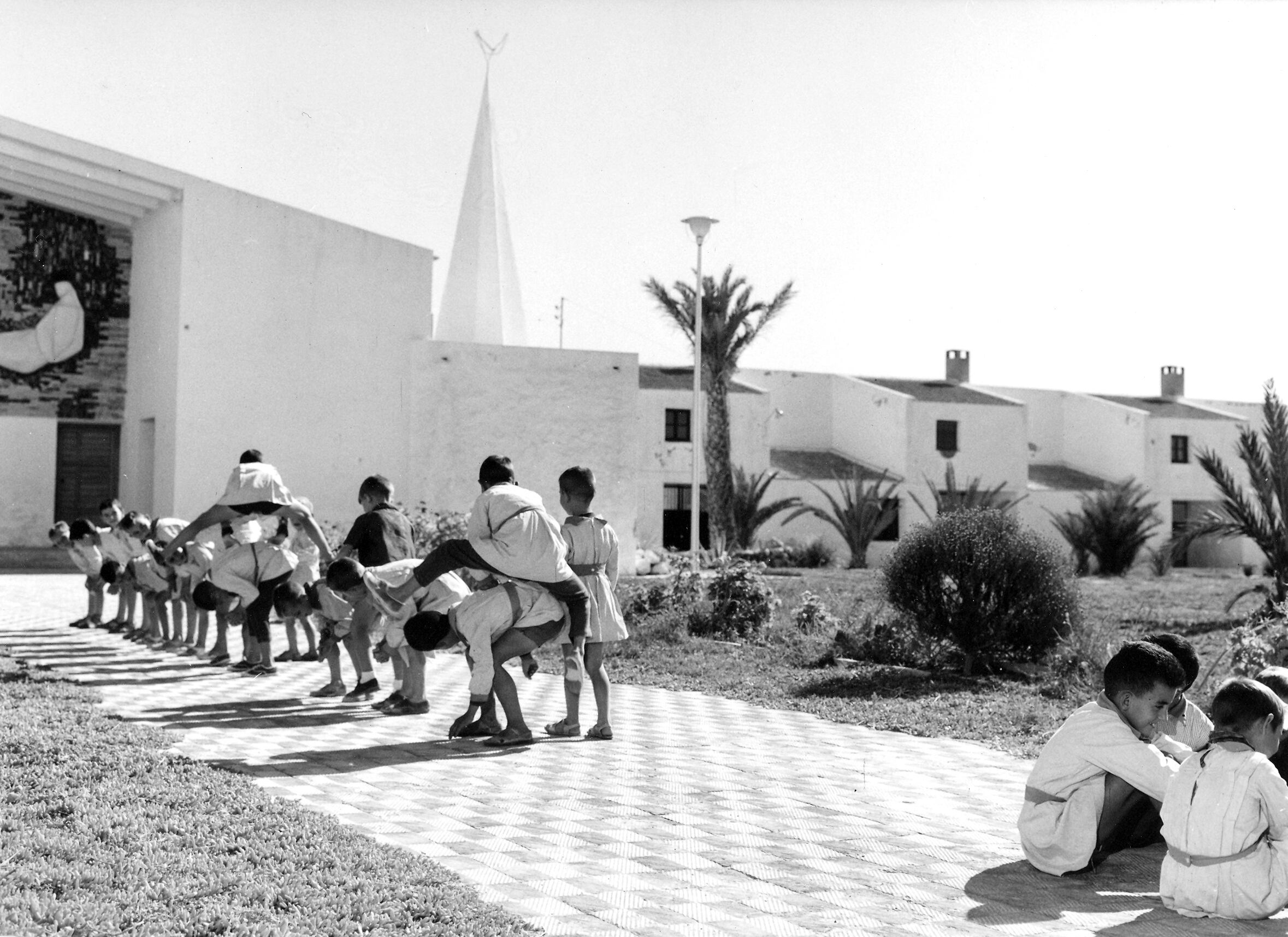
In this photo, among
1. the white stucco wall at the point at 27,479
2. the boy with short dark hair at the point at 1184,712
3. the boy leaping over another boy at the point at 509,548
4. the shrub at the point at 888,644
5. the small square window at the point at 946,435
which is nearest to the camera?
the boy with short dark hair at the point at 1184,712

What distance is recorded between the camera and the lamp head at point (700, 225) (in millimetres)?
18500

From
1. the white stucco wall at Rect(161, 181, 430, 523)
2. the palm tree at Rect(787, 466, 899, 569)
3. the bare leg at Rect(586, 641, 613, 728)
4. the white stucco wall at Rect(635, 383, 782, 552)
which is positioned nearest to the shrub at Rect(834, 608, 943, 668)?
the bare leg at Rect(586, 641, 613, 728)

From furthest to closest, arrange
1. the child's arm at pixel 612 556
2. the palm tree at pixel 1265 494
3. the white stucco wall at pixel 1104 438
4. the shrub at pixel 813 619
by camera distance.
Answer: the white stucco wall at pixel 1104 438 < the palm tree at pixel 1265 494 < the shrub at pixel 813 619 < the child's arm at pixel 612 556

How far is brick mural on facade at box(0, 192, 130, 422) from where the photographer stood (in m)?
24.5

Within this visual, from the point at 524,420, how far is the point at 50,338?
8.88 m

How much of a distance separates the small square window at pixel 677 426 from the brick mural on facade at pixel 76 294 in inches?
683

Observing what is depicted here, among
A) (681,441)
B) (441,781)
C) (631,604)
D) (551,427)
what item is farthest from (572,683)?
(681,441)

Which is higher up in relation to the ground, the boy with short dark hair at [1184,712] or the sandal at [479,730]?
the boy with short dark hair at [1184,712]

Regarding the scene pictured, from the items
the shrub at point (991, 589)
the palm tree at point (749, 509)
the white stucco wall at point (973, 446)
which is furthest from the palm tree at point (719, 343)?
the shrub at point (991, 589)

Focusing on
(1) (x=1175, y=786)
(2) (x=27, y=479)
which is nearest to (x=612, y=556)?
(1) (x=1175, y=786)

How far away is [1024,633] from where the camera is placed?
1147 centimetres

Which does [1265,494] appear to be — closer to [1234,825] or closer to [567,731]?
[567,731]

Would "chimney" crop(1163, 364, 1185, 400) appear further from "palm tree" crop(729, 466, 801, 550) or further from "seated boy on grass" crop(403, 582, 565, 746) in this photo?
"seated boy on grass" crop(403, 582, 565, 746)

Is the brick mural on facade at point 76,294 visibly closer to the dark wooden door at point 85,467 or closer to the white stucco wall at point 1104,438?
the dark wooden door at point 85,467
